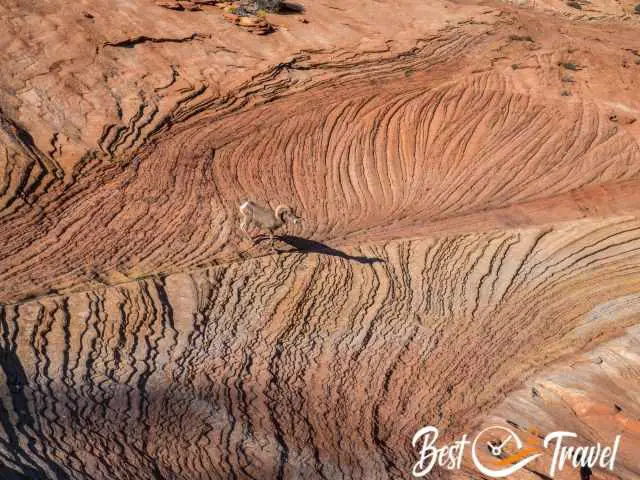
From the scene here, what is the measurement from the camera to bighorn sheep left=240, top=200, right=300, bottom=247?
36.7ft

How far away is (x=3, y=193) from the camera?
1109 centimetres

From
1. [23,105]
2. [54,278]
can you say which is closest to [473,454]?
[54,278]

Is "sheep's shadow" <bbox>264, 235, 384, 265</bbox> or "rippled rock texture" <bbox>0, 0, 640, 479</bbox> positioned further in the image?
"sheep's shadow" <bbox>264, 235, 384, 265</bbox>

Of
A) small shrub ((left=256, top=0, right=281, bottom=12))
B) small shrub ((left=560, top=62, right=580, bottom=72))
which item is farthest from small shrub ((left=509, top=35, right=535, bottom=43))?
small shrub ((left=256, top=0, right=281, bottom=12))

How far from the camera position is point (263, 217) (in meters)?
11.2

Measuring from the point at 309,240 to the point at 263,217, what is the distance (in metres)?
1.25

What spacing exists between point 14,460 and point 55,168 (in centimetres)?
653

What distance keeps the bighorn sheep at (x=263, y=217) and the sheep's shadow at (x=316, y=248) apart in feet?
1.62

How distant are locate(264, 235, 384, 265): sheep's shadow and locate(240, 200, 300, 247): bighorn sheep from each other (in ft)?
1.62

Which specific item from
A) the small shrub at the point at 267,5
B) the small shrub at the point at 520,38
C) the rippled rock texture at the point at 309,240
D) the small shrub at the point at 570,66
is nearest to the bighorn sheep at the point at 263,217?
the rippled rock texture at the point at 309,240

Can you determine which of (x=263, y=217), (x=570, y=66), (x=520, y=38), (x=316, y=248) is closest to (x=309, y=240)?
(x=316, y=248)

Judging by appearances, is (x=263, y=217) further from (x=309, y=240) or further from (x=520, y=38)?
(x=520, y=38)

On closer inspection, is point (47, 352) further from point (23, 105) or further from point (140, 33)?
point (140, 33)

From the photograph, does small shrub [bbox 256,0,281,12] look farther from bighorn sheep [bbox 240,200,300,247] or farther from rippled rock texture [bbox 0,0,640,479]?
bighorn sheep [bbox 240,200,300,247]
